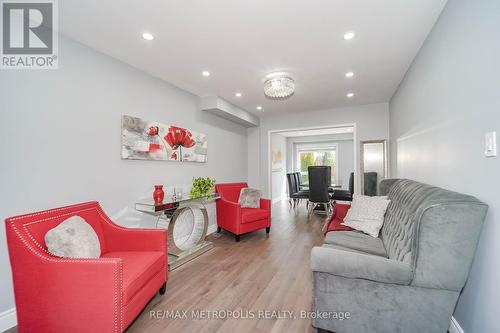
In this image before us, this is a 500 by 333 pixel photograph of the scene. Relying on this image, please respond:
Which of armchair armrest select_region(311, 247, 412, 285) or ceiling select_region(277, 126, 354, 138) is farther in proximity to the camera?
ceiling select_region(277, 126, 354, 138)

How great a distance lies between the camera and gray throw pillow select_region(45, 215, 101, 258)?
1.47 metres

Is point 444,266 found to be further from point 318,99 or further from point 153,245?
point 318,99

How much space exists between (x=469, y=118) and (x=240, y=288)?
2339 millimetres

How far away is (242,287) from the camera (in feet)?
7.36

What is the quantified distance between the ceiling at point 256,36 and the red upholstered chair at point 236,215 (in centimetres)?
197

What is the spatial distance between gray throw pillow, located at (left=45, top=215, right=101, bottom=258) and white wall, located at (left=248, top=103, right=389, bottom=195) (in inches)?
155

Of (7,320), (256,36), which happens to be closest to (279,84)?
(256,36)

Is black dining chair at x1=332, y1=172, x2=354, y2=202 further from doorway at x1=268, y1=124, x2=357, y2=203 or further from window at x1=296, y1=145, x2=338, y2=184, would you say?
window at x1=296, y1=145, x2=338, y2=184

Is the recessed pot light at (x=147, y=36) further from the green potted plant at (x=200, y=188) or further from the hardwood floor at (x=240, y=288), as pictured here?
the hardwood floor at (x=240, y=288)

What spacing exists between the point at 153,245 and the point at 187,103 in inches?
94.6

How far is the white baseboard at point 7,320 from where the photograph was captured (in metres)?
1.66
